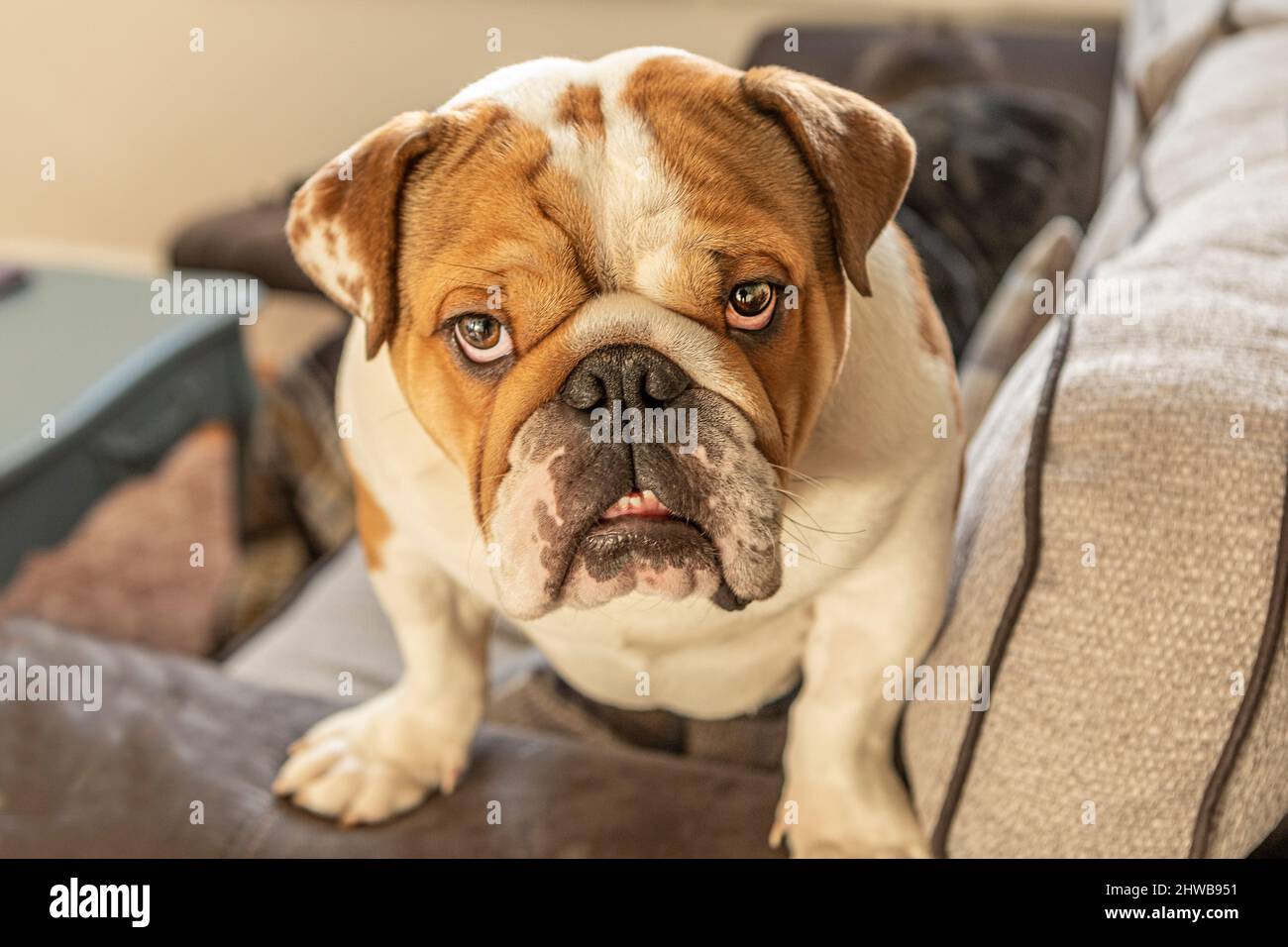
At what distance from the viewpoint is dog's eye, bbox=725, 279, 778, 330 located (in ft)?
2.30

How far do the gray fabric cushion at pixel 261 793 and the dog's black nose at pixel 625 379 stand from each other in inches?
15.0

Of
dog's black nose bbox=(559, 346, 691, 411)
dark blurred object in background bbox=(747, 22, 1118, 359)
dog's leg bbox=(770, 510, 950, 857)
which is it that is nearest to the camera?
dog's black nose bbox=(559, 346, 691, 411)

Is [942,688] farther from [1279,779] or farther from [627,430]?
[627,430]

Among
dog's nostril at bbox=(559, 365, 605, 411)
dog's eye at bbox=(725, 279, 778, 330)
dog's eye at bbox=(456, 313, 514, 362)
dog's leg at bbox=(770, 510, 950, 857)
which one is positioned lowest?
dog's leg at bbox=(770, 510, 950, 857)

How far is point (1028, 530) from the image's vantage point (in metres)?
0.78

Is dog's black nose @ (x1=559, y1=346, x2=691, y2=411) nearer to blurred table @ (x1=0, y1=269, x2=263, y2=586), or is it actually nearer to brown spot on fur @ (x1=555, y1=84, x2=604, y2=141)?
brown spot on fur @ (x1=555, y1=84, x2=604, y2=141)

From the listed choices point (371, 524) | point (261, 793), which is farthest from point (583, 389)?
point (261, 793)

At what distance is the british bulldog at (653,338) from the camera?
68cm

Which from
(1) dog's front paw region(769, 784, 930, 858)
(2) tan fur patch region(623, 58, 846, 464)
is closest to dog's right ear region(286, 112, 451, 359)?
(2) tan fur patch region(623, 58, 846, 464)

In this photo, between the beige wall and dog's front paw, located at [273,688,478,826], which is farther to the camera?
the beige wall

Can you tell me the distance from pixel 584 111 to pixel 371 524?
1.34ft

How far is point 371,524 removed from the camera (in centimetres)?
95

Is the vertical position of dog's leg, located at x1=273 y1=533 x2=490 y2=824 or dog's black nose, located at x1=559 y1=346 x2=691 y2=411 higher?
dog's black nose, located at x1=559 y1=346 x2=691 y2=411

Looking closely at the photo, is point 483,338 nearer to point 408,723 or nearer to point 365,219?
point 365,219
